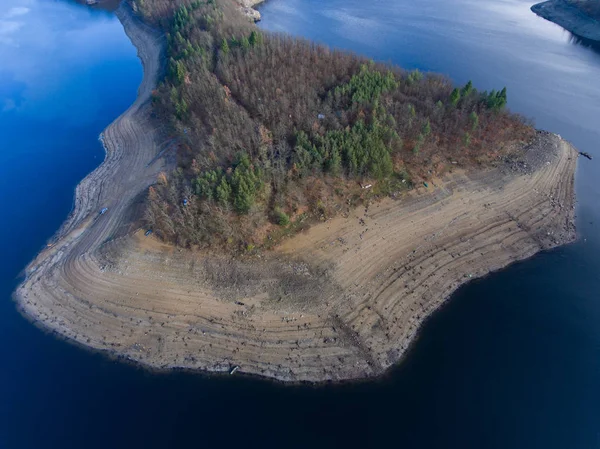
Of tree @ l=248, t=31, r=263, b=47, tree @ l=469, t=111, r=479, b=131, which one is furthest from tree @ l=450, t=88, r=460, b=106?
tree @ l=248, t=31, r=263, b=47

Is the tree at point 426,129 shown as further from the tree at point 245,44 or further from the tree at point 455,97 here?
the tree at point 245,44

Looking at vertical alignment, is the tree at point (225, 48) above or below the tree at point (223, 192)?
above

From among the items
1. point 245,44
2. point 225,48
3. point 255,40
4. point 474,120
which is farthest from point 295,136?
point 225,48

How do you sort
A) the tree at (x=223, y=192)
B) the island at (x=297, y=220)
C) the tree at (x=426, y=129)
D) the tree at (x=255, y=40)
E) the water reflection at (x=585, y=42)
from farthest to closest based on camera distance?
the water reflection at (x=585, y=42), the tree at (x=255, y=40), the tree at (x=426, y=129), the tree at (x=223, y=192), the island at (x=297, y=220)

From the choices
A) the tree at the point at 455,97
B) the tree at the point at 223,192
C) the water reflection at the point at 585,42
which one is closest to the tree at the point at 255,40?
the tree at the point at 455,97

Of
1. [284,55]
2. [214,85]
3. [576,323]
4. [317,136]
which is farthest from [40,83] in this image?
[576,323]

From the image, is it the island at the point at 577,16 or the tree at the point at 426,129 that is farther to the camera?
the island at the point at 577,16

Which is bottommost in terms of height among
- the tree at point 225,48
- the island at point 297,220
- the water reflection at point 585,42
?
the island at point 297,220
